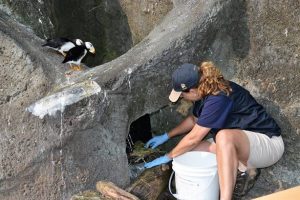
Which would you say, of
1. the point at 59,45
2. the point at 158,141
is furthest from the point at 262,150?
the point at 59,45

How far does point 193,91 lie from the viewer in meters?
4.25

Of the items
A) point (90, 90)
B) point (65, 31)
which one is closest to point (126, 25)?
point (65, 31)

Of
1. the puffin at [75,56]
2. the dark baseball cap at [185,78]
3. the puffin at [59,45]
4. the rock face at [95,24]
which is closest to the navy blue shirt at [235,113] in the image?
the dark baseball cap at [185,78]

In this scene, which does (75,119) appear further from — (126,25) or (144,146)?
(126,25)

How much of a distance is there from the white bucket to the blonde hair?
0.53 meters

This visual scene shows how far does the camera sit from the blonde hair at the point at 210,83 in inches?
164

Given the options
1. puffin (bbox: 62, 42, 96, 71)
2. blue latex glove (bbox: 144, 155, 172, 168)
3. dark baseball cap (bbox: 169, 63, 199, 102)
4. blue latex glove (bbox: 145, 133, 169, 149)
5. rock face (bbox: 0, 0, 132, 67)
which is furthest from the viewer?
rock face (bbox: 0, 0, 132, 67)

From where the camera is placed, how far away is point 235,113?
4340 millimetres

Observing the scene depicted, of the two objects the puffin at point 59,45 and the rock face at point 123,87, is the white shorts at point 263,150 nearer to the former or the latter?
the rock face at point 123,87

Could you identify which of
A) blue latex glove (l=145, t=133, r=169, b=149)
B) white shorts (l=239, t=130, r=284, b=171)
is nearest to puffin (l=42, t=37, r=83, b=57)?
blue latex glove (l=145, t=133, r=169, b=149)

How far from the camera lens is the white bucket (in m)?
4.27

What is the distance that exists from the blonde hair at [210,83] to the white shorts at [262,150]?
1.31ft

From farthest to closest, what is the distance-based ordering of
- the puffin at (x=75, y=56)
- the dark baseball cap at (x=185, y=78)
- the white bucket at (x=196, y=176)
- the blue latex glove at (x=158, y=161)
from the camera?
the puffin at (x=75, y=56) → the blue latex glove at (x=158, y=161) → the white bucket at (x=196, y=176) → the dark baseball cap at (x=185, y=78)

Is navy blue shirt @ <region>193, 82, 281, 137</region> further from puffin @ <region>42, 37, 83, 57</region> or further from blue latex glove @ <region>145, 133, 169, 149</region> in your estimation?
puffin @ <region>42, 37, 83, 57</region>
